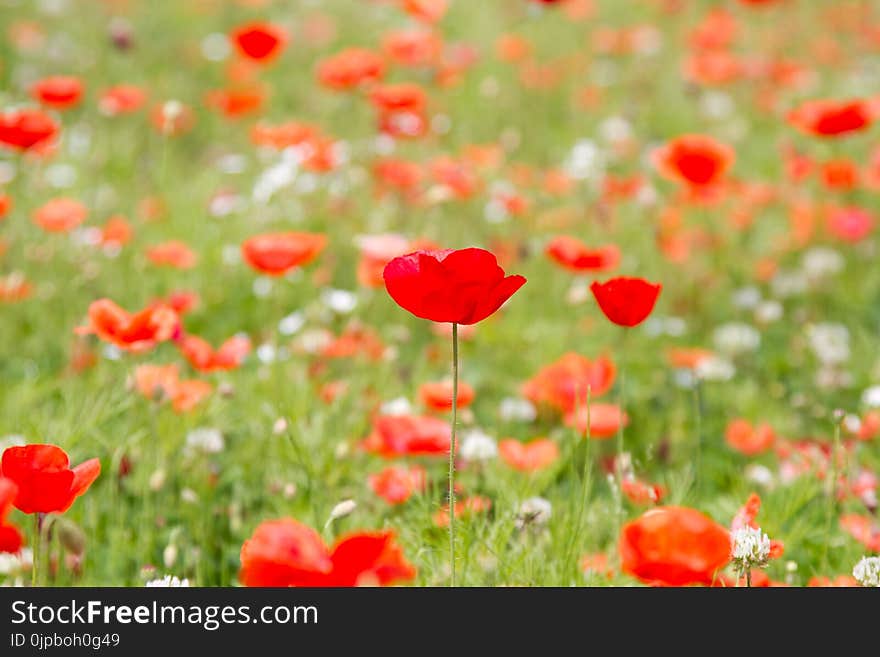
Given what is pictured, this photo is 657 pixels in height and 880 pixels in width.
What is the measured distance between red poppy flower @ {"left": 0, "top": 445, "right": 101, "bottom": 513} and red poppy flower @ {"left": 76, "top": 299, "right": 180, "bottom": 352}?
43 centimetres

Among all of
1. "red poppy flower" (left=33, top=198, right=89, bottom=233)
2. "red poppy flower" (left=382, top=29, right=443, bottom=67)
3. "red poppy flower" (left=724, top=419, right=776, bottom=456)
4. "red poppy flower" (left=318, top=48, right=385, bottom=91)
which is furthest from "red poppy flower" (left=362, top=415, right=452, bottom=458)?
"red poppy flower" (left=382, top=29, right=443, bottom=67)

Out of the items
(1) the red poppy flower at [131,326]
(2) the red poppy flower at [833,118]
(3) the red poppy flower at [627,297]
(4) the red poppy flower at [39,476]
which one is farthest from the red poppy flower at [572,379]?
(2) the red poppy flower at [833,118]

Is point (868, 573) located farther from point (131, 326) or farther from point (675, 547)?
point (131, 326)

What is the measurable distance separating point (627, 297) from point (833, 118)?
5.34 ft

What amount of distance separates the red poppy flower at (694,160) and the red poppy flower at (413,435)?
1.24 metres

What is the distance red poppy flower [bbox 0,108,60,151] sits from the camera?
223 centimetres

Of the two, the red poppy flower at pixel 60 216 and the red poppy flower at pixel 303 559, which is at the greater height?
the red poppy flower at pixel 60 216

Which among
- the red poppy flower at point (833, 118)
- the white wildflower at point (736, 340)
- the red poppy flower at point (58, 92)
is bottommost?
the white wildflower at point (736, 340)

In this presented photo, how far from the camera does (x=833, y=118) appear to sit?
2.66 meters

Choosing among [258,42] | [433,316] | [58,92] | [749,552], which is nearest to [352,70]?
[258,42]

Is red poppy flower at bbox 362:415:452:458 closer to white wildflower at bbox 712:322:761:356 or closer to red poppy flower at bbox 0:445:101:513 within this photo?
red poppy flower at bbox 0:445:101:513

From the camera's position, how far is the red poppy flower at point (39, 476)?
113 centimetres

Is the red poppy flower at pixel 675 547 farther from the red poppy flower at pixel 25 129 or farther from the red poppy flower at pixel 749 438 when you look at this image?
the red poppy flower at pixel 25 129
